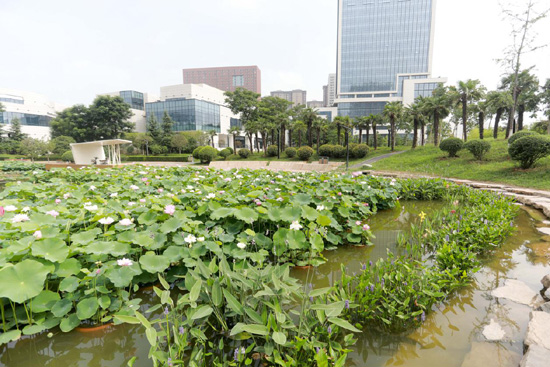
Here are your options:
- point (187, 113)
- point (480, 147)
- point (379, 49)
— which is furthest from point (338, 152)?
point (379, 49)

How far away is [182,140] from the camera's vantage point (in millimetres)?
38188

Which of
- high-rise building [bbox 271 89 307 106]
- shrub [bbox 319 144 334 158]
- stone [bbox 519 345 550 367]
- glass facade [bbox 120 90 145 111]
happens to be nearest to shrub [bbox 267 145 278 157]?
shrub [bbox 319 144 334 158]

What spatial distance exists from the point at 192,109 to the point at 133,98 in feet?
46.7

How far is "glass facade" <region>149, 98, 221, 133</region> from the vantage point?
1885 inches

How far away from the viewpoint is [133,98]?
52031 millimetres

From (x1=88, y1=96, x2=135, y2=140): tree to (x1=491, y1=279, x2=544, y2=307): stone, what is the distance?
48.2m

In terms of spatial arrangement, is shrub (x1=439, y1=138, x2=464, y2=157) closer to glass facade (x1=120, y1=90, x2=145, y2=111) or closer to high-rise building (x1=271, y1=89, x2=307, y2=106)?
glass facade (x1=120, y1=90, x2=145, y2=111)

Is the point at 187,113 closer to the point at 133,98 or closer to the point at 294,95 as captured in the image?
the point at 133,98

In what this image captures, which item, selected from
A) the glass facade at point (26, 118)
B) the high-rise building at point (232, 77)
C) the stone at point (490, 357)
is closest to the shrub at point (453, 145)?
the stone at point (490, 357)

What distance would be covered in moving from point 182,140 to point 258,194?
37.9 meters

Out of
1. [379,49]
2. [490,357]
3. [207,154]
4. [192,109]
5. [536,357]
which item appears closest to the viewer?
[536,357]

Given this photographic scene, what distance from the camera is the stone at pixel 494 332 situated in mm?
1602

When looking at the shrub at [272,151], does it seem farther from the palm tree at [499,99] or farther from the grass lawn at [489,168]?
the palm tree at [499,99]

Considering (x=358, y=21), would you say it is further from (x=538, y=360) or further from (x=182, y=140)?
(x=538, y=360)
